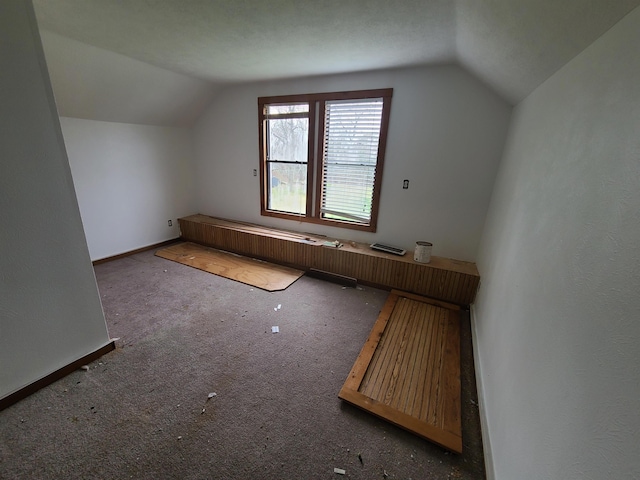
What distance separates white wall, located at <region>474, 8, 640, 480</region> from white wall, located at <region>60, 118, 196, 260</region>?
4488 mm

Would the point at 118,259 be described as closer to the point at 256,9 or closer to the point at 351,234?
the point at 351,234

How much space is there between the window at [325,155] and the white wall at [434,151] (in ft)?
0.37

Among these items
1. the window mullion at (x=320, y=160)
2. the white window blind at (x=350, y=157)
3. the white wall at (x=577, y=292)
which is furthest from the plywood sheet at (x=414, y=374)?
the window mullion at (x=320, y=160)

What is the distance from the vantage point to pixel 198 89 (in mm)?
3629

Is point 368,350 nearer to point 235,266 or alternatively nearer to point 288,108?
point 235,266

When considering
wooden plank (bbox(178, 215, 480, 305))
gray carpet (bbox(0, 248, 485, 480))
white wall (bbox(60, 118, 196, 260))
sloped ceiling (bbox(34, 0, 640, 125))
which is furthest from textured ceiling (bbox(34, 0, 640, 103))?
gray carpet (bbox(0, 248, 485, 480))

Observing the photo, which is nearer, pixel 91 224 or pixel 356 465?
pixel 356 465

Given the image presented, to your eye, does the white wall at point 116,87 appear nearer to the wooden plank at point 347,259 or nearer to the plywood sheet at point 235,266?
the wooden plank at point 347,259

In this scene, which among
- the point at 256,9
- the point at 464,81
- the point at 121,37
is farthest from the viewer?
the point at 464,81

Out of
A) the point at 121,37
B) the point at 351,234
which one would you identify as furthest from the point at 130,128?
the point at 351,234

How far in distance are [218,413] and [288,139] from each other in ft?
10.6

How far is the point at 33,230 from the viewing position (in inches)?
60.0

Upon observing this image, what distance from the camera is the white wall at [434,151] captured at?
2.64 meters

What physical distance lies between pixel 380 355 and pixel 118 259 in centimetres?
374
